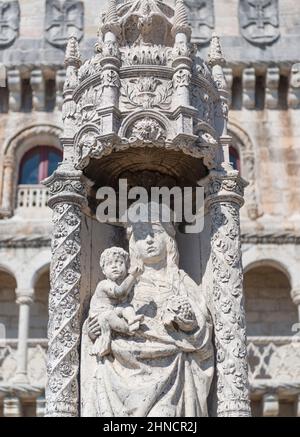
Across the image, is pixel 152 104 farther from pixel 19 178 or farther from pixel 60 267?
pixel 19 178

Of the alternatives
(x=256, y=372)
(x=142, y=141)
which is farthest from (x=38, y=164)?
(x=142, y=141)

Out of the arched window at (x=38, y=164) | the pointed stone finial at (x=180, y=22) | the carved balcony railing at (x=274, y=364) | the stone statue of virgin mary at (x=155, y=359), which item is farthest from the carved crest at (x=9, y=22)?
the stone statue of virgin mary at (x=155, y=359)

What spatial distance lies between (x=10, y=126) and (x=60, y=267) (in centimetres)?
1220

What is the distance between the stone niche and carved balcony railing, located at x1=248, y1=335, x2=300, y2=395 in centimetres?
858

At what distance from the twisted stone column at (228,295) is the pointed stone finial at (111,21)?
63.4 inches

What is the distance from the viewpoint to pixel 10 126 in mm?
18172

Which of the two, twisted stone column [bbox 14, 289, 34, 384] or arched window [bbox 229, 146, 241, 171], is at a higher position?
arched window [bbox 229, 146, 241, 171]

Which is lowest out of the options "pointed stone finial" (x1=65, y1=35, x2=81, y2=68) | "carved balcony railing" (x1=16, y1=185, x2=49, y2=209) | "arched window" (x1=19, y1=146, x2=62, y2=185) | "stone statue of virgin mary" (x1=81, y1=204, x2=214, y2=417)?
"stone statue of virgin mary" (x1=81, y1=204, x2=214, y2=417)

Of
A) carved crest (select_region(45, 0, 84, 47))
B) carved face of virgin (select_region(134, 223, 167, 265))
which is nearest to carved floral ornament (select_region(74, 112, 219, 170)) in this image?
carved face of virgin (select_region(134, 223, 167, 265))

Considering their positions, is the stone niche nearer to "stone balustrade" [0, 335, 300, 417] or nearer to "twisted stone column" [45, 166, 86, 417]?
"twisted stone column" [45, 166, 86, 417]

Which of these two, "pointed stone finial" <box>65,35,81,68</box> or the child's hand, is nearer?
the child's hand

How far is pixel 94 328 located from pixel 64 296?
0.38m

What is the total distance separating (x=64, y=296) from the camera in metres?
6.41

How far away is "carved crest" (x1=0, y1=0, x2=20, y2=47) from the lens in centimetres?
1845
